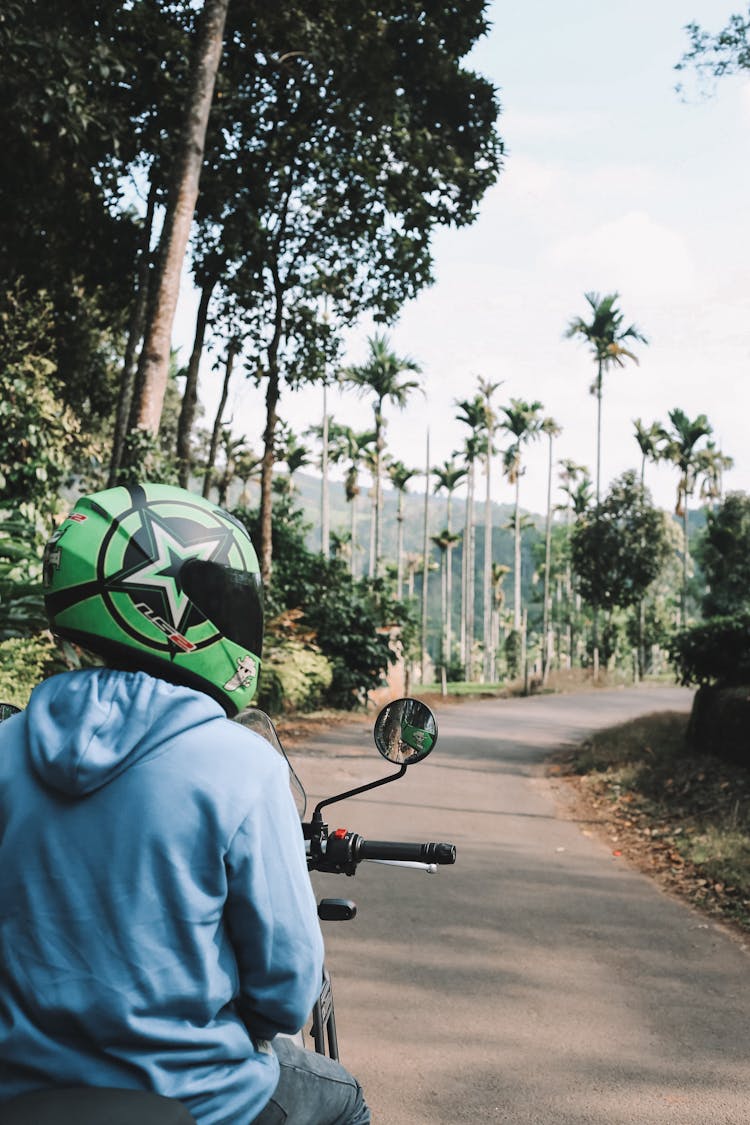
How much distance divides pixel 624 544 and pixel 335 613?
2394 cm

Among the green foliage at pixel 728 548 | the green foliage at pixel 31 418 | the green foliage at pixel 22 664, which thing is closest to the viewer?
the green foliage at pixel 22 664

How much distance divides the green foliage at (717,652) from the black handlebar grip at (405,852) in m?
10.8

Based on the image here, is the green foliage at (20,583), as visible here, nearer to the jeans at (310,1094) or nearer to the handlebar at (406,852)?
the handlebar at (406,852)

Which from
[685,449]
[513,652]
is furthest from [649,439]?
[513,652]

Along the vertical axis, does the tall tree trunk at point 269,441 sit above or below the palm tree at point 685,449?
below

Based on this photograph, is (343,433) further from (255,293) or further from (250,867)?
(250,867)

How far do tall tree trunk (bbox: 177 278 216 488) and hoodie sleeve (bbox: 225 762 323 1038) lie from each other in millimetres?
16072

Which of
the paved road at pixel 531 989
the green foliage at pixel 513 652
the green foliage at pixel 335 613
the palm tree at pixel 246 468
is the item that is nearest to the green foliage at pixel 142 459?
the paved road at pixel 531 989

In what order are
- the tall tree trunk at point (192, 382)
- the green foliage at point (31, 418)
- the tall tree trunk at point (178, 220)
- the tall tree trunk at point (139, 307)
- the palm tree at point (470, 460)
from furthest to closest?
1. the palm tree at point (470, 460)
2. the tall tree trunk at point (192, 382)
3. the tall tree trunk at point (139, 307)
4. the green foliage at point (31, 418)
5. the tall tree trunk at point (178, 220)

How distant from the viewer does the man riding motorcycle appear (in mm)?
1460

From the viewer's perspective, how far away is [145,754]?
4.97ft

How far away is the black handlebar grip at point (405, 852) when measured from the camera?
2.27m

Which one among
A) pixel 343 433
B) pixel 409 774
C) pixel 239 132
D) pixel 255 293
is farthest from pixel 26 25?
pixel 343 433

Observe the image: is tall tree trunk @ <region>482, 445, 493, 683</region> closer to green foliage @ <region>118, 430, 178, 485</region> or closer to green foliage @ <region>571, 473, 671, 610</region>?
green foliage @ <region>571, 473, 671, 610</region>
